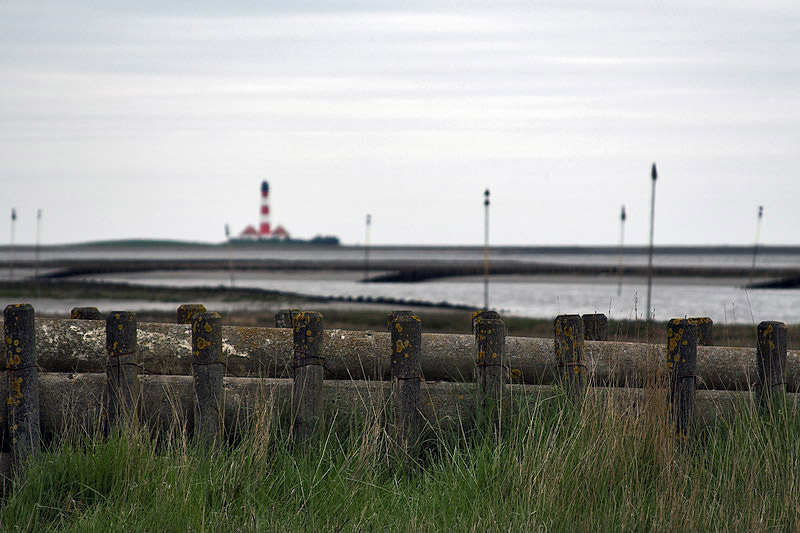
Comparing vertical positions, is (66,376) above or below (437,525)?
above

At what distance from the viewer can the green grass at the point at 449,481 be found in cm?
569

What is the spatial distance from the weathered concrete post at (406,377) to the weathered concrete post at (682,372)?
6.99 feet

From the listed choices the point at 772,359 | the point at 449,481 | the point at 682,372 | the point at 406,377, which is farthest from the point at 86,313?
the point at 772,359

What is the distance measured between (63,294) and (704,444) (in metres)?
46.9

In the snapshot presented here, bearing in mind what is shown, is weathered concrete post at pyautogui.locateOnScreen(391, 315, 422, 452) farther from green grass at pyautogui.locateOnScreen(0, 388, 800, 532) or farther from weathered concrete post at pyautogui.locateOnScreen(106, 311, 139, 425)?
weathered concrete post at pyautogui.locateOnScreen(106, 311, 139, 425)

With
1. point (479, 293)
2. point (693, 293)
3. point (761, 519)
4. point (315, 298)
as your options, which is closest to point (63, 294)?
Answer: point (315, 298)

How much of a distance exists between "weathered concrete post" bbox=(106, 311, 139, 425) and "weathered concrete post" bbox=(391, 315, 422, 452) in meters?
2.13

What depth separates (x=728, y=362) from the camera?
7.66 m

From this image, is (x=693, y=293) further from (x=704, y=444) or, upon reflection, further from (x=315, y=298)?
(x=704, y=444)

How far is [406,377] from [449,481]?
0.98 m

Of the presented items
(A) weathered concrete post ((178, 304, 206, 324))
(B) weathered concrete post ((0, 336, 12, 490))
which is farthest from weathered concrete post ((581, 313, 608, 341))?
(B) weathered concrete post ((0, 336, 12, 490))

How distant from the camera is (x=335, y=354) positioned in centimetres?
736

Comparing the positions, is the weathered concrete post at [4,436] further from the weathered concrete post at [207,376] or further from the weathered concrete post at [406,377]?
the weathered concrete post at [406,377]

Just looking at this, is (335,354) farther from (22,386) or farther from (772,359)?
(772,359)
